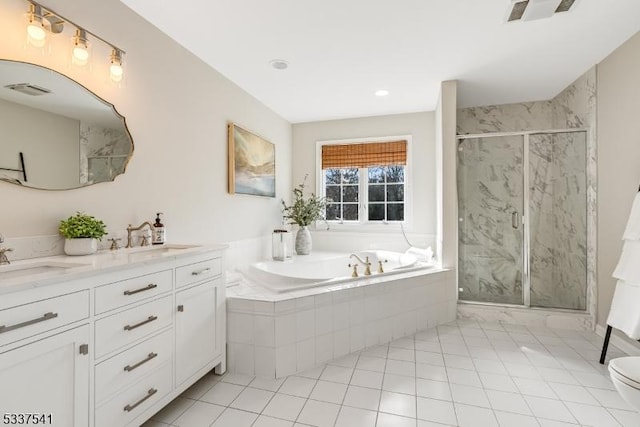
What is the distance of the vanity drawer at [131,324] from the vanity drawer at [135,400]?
0.21 m

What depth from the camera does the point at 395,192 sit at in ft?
13.5

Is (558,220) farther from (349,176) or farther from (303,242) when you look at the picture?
(303,242)

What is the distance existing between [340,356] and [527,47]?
9.11 ft

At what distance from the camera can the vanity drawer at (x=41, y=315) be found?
37.6 inches

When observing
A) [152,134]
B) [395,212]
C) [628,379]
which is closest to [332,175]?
[395,212]

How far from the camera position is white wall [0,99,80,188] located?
1370 mm

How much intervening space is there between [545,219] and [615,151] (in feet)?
2.98

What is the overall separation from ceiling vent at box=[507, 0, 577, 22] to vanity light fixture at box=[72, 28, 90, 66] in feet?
7.95

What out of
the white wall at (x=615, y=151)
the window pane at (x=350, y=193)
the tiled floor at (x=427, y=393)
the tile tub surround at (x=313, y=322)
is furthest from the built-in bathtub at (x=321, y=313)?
the window pane at (x=350, y=193)

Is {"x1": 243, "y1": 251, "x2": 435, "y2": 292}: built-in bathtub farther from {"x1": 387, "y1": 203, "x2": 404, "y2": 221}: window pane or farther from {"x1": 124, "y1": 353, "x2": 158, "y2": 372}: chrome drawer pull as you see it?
{"x1": 124, "y1": 353, "x2": 158, "y2": 372}: chrome drawer pull

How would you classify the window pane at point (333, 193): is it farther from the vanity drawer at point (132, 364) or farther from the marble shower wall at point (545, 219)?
the vanity drawer at point (132, 364)

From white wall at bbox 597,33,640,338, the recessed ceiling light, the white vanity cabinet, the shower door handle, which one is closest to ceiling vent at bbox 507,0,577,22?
white wall at bbox 597,33,640,338

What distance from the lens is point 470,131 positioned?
3932 mm

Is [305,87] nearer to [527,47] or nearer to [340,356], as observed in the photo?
[527,47]
